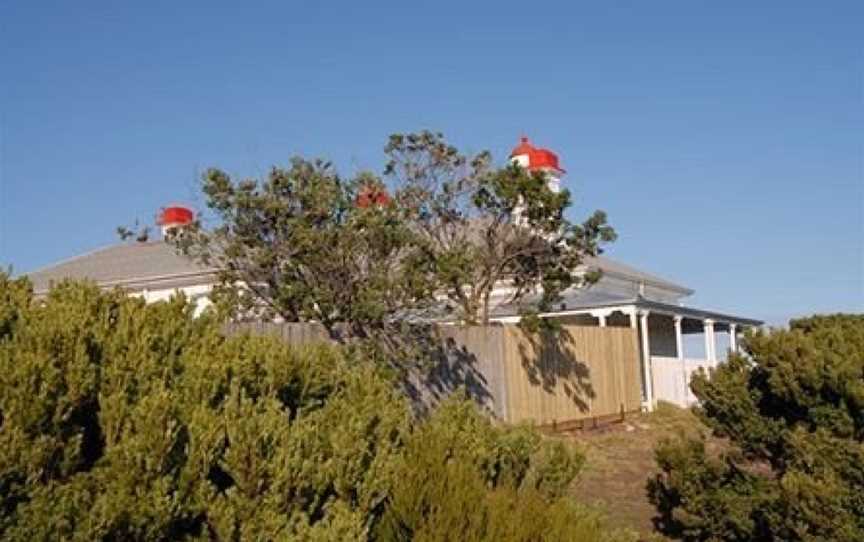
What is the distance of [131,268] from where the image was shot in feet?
87.6

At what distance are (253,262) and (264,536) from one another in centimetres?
1082

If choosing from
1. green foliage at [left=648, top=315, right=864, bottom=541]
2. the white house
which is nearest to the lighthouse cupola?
the white house

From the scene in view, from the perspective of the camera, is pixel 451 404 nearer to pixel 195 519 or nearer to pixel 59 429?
pixel 195 519

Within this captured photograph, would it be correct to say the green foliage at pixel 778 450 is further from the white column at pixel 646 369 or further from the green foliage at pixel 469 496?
the white column at pixel 646 369

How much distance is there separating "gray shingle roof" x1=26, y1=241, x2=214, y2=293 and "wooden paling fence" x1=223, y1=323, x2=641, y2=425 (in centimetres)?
743

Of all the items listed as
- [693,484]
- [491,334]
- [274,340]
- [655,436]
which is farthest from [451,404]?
[655,436]

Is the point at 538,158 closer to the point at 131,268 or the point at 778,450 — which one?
the point at 131,268

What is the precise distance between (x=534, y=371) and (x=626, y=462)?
3.32 metres

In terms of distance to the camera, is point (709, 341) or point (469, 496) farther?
point (709, 341)

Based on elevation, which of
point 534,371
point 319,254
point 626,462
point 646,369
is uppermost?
point 319,254

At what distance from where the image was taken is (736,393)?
9.12m

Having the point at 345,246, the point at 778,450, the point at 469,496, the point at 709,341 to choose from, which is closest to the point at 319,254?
the point at 345,246

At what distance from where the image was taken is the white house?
76.6 ft

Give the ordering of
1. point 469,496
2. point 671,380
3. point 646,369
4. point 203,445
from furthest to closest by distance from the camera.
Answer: point 671,380 → point 646,369 → point 469,496 → point 203,445
